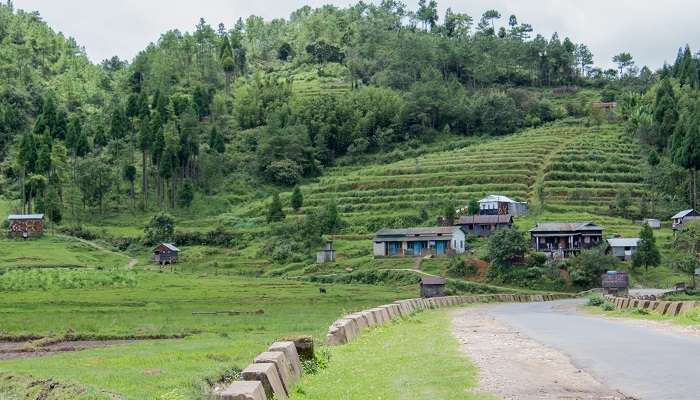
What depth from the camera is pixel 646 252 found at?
82.1 metres

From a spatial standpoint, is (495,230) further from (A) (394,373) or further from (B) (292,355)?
(B) (292,355)

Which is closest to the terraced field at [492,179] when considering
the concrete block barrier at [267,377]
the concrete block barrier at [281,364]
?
the concrete block barrier at [281,364]

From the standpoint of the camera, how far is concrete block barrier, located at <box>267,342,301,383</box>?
46.0 ft

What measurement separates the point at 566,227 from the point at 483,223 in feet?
37.3

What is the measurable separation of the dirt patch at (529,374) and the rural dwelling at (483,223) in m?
79.5

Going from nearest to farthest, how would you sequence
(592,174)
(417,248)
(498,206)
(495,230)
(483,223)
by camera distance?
(417,248)
(495,230)
(483,223)
(498,206)
(592,174)

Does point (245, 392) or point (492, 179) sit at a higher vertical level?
point (492, 179)

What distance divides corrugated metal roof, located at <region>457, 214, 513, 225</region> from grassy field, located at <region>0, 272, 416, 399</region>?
2636 centimetres

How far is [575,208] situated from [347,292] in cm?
4864

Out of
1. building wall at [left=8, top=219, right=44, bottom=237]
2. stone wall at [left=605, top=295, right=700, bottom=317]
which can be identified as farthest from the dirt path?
stone wall at [left=605, top=295, right=700, bottom=317]

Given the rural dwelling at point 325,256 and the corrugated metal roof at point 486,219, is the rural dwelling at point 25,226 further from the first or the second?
the corrugated metal roof at point 486,219

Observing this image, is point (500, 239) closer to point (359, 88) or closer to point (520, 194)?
point (520, 194)

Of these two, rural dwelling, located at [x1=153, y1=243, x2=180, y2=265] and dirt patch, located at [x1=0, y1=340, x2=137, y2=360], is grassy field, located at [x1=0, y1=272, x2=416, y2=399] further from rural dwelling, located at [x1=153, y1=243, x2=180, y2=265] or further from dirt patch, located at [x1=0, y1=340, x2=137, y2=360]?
rural dwelling, located at [x1=153, y1=243, x2=180, y2=265]

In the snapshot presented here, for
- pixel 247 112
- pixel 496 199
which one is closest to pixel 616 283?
pixel 496 199
